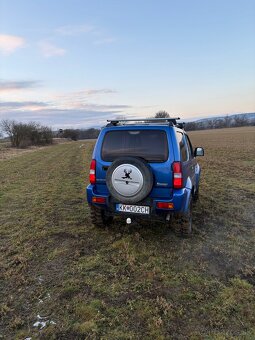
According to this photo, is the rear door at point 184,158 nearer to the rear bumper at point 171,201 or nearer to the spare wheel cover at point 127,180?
the rear bumper at point 171,201

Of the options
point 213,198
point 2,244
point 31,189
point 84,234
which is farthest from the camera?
point 31,189

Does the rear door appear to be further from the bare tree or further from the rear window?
the bare tree

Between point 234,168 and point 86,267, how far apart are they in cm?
1058

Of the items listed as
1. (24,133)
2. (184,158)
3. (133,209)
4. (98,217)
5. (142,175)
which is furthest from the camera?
(24,133)

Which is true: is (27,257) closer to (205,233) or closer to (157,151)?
(157,151)

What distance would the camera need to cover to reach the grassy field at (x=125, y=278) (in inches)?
101

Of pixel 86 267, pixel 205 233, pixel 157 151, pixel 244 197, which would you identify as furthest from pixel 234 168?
pixel 86 267

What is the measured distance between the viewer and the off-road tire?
4.81 meters

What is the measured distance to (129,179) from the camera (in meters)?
4.05

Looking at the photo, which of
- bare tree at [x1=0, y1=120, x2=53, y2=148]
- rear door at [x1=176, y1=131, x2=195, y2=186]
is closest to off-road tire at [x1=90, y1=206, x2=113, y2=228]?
rear door at [x1=176, y1=131, x2=195, y2=186]

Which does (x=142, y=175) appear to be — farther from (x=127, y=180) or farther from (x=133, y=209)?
(x=133, y=209)

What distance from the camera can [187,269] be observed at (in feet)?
11.7

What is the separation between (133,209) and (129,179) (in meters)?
0.52

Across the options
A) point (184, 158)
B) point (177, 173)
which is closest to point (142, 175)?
point (177, 173)
